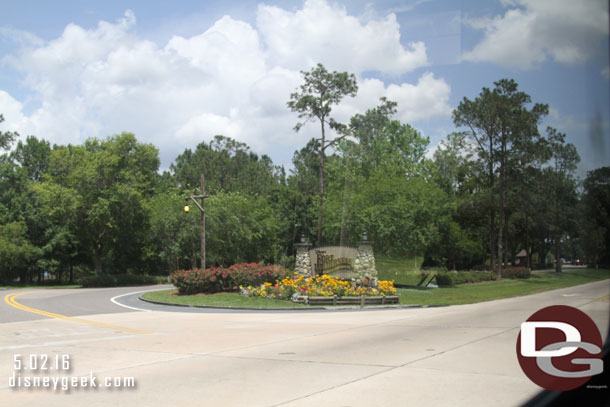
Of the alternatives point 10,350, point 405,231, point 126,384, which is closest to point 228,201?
point 405,231

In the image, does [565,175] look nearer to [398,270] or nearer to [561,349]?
[561,349]

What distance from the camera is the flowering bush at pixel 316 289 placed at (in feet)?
78.9

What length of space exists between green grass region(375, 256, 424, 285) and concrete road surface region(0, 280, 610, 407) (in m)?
20.6

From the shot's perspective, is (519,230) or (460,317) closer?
(460,317)

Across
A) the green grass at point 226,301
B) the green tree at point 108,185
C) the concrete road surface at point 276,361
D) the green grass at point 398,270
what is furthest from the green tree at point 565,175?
the green tree at point 108,185

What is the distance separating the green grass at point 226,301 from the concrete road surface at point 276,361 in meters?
6.31

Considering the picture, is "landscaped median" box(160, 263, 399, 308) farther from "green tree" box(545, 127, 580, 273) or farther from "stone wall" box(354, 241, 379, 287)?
"green tree" box(545, 127, 580, 273)

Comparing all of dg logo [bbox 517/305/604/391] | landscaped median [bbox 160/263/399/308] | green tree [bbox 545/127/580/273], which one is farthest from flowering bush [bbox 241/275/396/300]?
dg logo [bbox 517/305/604/391]

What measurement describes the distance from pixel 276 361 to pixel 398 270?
2934cm

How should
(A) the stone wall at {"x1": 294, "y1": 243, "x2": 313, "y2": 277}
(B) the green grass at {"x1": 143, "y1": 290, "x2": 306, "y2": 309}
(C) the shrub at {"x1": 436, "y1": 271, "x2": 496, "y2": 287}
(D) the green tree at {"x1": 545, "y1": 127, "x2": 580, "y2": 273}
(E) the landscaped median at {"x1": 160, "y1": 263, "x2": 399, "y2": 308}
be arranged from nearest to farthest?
(D) the green tree at {"x1": 545, "y1": 127, "x2": 580, "y2": 273}
(B) the green grass at {"x1": 143, "y1": 290, "x2": 306, "y2": 309}
(E) the landscaped median at {"x1": 160, "y1": 263, "x2": 399, "y2": 308}
(A) the stone wall at {"x1": 294, "y1": 243, "x2": 313, "y2": 277}
(C) the shrub at {"x1": 436, "y1": 271, "x2": 496, "y2": 287}

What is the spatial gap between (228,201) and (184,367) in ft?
141

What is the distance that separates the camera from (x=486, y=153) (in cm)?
3612

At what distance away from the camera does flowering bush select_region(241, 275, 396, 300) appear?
24062 millimetres

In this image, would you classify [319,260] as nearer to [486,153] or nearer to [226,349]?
[486,153]
